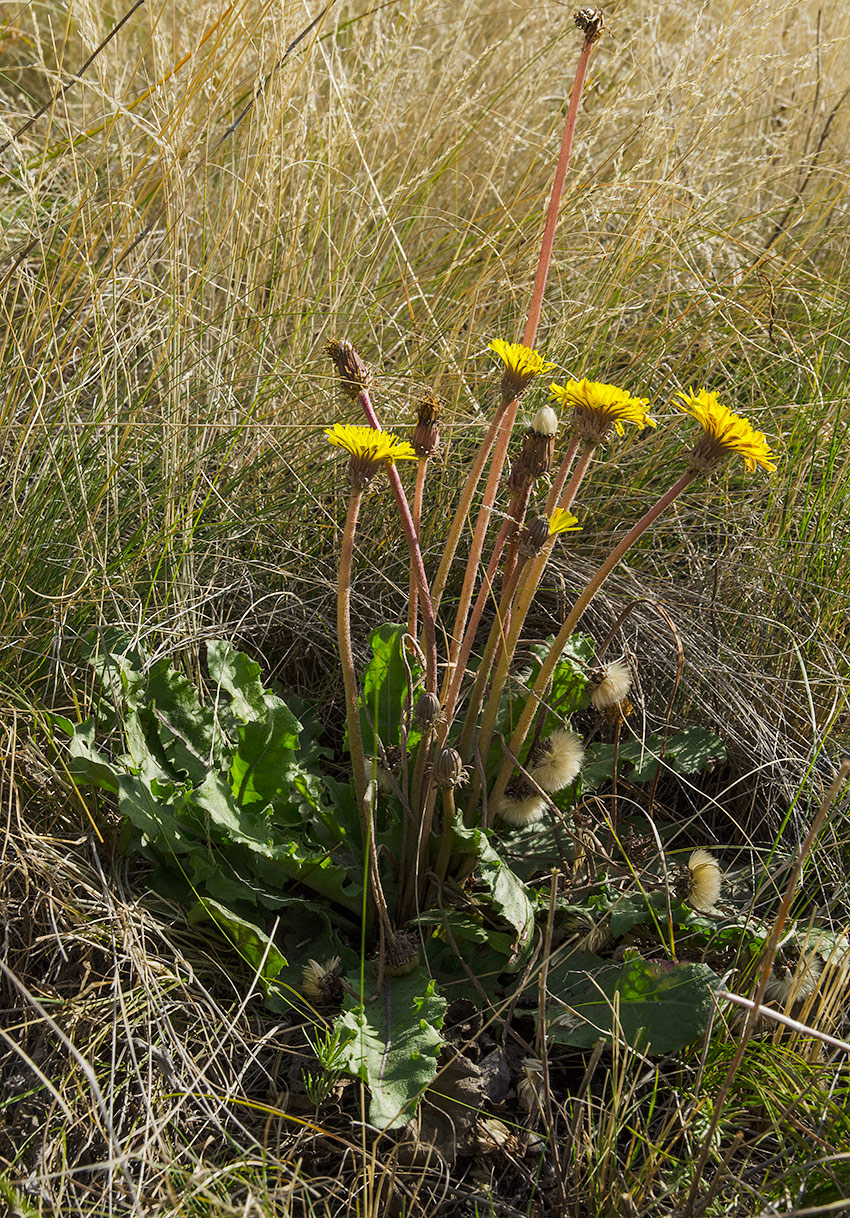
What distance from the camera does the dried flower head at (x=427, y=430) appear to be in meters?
1.28

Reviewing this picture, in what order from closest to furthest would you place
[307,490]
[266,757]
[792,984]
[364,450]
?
[364,450] → [792,984] → [266,757] → [307,490]

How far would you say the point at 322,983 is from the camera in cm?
136

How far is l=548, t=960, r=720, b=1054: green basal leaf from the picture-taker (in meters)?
1.31

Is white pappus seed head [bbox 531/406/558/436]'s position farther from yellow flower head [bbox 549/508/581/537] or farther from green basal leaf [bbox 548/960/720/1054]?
green basal leaf [bbox 548/960/720/1054]

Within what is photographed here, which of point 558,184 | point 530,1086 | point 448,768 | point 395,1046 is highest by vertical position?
point 558,184

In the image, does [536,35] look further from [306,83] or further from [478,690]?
[478,690]

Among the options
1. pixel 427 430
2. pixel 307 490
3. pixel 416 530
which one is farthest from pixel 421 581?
pixel 307 490

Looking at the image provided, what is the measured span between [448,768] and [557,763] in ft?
0.92

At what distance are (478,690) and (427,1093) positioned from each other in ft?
1.81

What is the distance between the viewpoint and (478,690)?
146 cm

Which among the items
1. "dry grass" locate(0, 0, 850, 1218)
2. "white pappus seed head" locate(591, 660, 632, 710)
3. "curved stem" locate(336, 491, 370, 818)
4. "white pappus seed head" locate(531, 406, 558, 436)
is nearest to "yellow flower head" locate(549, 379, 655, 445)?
"white pappus seed head" locate(531, 406, 558, 436)

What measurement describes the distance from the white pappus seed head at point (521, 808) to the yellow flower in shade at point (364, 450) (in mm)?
562

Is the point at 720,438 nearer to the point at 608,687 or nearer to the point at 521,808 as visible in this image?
the point at 608,687

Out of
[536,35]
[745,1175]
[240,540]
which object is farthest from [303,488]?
[536,35]
